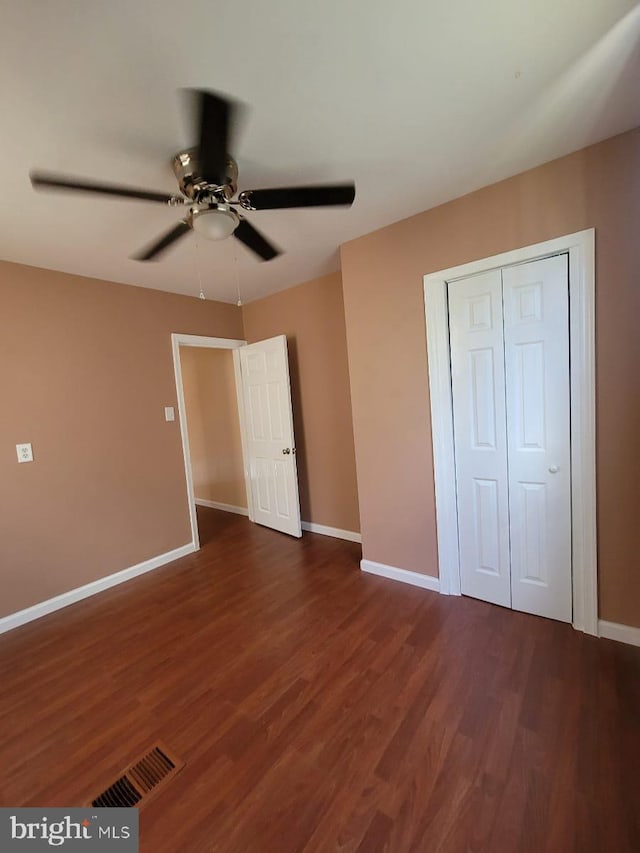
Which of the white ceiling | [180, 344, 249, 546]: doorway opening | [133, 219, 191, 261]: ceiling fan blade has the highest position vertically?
the white ceiling

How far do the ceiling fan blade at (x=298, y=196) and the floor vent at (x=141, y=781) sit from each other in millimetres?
2225

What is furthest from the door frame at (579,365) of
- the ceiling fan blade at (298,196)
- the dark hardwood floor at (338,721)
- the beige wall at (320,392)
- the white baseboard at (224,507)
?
the white baseboard at (224,507)

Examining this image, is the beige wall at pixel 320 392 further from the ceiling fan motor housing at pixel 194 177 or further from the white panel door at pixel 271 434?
the ceiling fan motor housing at pixel 194 177

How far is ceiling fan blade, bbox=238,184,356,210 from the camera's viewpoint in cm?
137

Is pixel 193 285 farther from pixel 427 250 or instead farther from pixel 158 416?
pixel 427 250

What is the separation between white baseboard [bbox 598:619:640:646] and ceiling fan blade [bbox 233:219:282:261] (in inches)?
105

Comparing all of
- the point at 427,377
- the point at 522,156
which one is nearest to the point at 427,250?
the point at 522,156

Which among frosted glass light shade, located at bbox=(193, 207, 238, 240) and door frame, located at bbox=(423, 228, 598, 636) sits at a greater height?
frosted glass light shade, located at bbox=(193, 207, 238, 240)

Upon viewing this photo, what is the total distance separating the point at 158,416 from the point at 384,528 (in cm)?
223

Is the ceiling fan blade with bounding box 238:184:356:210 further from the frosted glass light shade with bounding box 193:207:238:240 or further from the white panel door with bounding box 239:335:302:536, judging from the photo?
the white panel door with bounding box 239:335:302:536

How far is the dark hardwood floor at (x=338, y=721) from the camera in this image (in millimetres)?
1116

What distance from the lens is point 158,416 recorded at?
3.21 meters

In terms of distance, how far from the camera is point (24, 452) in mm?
2441

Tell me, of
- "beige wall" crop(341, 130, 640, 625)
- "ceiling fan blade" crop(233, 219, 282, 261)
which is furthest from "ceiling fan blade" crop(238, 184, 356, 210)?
"beige wall" crop(341, 130, 640, 625)
